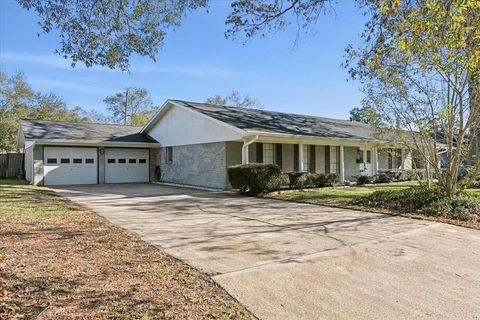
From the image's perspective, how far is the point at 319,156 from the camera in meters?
19.8

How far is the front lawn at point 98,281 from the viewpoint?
3449mm

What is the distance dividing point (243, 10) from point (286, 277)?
674 centimetres

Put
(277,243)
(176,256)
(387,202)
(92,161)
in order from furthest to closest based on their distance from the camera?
1. (92,161)
2. (387,202)
3. (277,243)
4. (176,256)

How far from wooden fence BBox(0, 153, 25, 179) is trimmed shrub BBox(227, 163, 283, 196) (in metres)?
17.0

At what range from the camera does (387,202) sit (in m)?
10.9

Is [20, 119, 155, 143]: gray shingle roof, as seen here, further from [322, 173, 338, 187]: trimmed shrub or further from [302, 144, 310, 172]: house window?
[322, 173, 338, 187]: trimmed shrub

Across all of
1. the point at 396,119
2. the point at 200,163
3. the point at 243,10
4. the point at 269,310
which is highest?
the point at 243,10

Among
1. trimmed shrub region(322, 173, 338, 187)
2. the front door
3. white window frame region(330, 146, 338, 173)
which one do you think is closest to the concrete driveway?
trimmed shrub region(322, 173, 338, 187)

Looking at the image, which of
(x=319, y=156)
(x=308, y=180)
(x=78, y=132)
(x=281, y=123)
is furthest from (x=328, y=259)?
(x=78, y=132)

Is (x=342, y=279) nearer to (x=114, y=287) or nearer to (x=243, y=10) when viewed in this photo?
(x=114, y=287)

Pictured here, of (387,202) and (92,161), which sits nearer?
(387,202)

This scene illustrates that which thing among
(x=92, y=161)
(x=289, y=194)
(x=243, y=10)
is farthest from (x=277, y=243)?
(x=92, y=161)

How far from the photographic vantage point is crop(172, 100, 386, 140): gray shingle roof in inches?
653

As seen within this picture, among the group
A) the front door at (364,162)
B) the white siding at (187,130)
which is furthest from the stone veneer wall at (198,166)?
the front door at (364,162)
